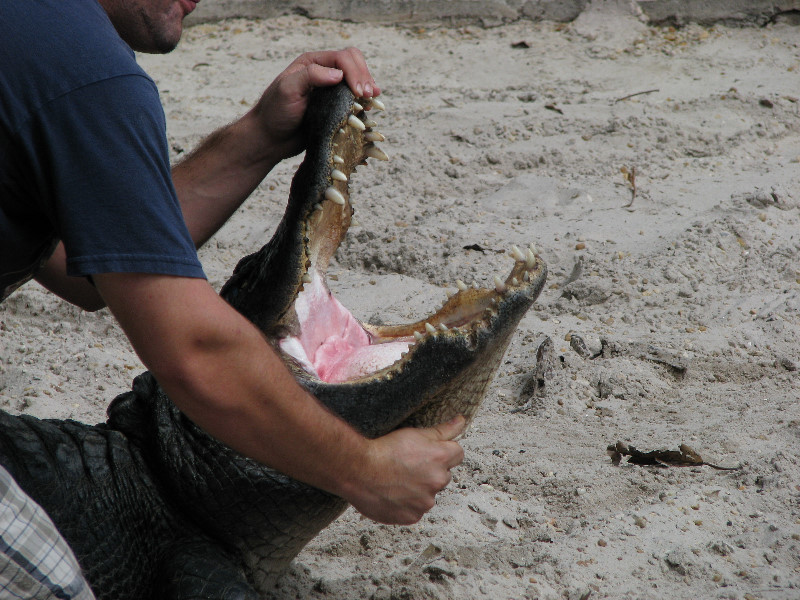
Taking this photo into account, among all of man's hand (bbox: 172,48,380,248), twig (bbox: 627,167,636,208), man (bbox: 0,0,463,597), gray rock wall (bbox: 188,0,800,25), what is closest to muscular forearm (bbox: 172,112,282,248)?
man's hand (bbox: 172,48,380,248)

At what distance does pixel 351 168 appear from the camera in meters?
2.16

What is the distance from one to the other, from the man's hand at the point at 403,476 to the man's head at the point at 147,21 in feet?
3.64

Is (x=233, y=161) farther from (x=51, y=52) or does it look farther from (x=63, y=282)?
(x=51, y=52)

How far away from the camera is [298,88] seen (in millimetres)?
2250

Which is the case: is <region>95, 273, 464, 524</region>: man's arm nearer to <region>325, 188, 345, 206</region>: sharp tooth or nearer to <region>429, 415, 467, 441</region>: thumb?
<region>429, 415, 467, 441</region>: thumb

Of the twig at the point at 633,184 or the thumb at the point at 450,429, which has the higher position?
the thumb at the point at 450,429

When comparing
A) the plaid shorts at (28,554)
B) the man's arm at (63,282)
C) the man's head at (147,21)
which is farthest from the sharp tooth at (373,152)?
the plaid shorts at (28,554)

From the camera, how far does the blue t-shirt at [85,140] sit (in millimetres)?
1401

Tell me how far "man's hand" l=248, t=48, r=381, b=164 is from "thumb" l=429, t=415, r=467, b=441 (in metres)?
0.84

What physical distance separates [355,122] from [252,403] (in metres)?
0.80

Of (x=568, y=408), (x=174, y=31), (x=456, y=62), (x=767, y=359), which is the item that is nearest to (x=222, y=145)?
(x=174, y=31)

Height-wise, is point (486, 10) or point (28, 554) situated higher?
point (28, 554)

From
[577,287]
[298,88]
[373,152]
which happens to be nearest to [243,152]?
[298,88]

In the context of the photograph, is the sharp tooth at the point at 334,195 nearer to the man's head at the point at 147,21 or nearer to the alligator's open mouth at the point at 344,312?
the alligator's open mouth at the point at 344,312
